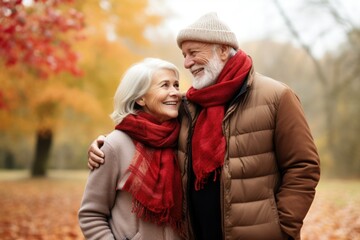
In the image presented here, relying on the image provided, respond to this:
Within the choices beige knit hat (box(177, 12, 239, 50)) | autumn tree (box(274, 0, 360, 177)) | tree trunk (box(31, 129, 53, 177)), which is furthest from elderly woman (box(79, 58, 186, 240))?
tree trunk (box(31, 129, 53, 177))

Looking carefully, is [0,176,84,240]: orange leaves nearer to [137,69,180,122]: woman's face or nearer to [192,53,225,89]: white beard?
[137,69,180,122]: woman's face

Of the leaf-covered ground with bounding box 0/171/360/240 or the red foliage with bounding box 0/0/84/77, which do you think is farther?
the leaf-covered ground with bounding box 0/171/360/240

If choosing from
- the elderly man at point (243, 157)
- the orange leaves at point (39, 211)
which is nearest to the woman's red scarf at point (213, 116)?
the elderly man at point (243, 157)

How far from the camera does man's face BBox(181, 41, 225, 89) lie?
3096 millimetres

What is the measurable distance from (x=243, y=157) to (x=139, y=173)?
26.6 inches

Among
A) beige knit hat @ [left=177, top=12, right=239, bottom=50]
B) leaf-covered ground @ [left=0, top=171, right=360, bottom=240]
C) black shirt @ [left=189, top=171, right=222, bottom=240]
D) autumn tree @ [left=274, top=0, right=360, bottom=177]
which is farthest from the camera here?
autumn tree @ [left=274, top=0, right=360, bottom=177]

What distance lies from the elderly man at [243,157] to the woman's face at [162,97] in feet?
0.51

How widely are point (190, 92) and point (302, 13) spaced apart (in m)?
14.0

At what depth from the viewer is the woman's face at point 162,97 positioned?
123 inches

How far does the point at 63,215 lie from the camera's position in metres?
9.33

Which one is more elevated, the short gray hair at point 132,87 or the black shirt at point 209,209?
the short gray hair at point 132,87

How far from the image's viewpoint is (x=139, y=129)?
305cm

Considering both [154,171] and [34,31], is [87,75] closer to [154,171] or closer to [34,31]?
[34,31]

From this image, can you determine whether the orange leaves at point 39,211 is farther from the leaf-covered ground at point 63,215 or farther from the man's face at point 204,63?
the man's face at point 204,63
